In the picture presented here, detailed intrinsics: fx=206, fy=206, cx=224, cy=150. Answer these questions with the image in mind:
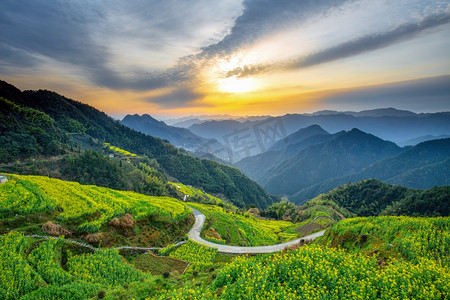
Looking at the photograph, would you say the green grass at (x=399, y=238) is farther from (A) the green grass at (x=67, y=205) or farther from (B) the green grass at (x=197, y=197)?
(B) the green grass at (x=197, y=197)

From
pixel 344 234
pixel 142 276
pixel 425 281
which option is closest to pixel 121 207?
pixel 142 276

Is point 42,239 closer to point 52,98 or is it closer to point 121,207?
point 121,207

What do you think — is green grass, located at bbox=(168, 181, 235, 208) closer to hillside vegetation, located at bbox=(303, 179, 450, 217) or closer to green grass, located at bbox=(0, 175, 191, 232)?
hillside vegetation, located at bbox=(303, 179, 450, 217)

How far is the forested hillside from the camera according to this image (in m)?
77.6

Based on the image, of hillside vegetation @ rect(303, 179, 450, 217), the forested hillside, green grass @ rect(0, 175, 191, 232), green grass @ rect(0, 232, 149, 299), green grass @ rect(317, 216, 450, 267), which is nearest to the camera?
green grass @ rect(0, 232, 149, 299)

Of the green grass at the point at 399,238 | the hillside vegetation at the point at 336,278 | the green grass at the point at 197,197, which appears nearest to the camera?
the hillside vegetation at the point at 336,278

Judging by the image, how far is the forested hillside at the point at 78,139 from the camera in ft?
255

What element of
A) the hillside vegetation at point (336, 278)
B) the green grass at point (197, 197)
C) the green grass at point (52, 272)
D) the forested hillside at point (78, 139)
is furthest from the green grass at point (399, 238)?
the forested hillside at point (78, 139)

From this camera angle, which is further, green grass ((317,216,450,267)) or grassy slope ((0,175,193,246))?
grassy slope ((0,175,193,246))

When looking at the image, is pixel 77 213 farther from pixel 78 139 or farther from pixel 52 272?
pixel 78 139

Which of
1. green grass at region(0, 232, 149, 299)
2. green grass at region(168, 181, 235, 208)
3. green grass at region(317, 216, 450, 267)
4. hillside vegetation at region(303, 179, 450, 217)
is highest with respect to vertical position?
green grass at region(0, 232, 149, 299)

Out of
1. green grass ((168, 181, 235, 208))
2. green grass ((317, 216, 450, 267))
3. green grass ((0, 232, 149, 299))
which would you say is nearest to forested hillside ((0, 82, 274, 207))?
green grass ((168, 181, 235, 208))

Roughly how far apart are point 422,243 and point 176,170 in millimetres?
154099

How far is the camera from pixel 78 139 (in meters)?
125
